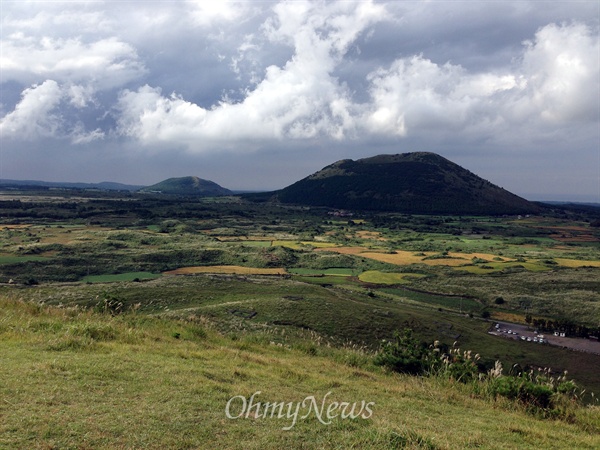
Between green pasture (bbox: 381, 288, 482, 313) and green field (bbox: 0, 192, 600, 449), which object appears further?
green pasture (bbox: 381, 288, 482, 313)

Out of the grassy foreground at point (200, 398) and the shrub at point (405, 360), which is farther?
the shrub at point (405, 360)

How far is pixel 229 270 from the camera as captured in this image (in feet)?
268

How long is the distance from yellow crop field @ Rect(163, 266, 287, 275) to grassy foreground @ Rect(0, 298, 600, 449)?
65086 mm

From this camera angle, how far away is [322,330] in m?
39.7

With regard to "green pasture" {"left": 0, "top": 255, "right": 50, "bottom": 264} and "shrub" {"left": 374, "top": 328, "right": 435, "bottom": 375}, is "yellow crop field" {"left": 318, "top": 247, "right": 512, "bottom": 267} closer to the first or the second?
"green pasture" {"left": 0, "top": 255, "right": 50, "bottom": 264}

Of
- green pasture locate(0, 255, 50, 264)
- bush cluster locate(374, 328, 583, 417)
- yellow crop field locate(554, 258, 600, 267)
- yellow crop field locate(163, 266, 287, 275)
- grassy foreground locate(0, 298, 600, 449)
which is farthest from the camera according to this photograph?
yellow crop field locate(554, 258, 600, 267)

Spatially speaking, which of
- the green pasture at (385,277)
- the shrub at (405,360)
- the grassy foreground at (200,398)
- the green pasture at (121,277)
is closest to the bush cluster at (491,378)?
the shrub at (405,360)

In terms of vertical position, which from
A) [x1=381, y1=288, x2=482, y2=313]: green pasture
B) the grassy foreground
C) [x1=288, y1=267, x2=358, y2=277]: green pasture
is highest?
the grassy foreground

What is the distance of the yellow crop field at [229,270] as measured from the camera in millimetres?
79125

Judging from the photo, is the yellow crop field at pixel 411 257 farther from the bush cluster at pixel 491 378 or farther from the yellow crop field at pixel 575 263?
the bush cluster at pixel 491 378

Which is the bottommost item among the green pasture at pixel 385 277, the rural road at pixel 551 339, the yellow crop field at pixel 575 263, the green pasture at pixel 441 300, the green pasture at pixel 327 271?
the rural road at pixel 551 339

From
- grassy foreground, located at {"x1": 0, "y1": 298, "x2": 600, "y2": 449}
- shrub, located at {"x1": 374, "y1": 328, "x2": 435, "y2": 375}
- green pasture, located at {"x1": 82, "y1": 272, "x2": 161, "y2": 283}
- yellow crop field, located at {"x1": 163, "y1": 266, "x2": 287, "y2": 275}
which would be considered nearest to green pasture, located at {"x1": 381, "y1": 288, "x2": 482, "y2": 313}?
yellow crop field, located at {"x1": 163, "y1": 266, "x2": 287, "y2": 275}

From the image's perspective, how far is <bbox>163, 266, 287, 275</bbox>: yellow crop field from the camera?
260ft

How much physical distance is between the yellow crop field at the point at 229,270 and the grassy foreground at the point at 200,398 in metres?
65.1
